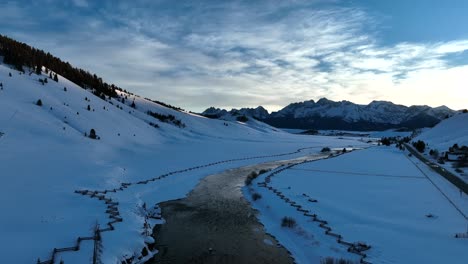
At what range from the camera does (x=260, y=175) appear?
45.0 m

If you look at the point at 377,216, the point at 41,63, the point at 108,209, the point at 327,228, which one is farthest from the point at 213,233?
the point at 41,63

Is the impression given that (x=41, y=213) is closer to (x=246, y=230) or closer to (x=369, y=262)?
(x=246, y=230)

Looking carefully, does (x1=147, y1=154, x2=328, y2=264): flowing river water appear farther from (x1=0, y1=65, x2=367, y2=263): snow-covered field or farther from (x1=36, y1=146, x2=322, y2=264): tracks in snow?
(x1=36, y1=146, x2=322, y2=264): tracks in snow

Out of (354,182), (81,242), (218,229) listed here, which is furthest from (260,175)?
(81,242)

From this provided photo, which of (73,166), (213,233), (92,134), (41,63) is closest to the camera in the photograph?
(213,233)

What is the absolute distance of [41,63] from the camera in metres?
77.4

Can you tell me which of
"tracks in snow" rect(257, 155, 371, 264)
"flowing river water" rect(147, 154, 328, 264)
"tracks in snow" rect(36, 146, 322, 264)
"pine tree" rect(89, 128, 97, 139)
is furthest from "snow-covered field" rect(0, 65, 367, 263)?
"tracks in snow" rect(257, 155, 371, 264)

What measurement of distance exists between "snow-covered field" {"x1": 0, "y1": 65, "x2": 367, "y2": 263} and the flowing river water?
1.69m

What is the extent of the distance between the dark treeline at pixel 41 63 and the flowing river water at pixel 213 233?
4941 cm

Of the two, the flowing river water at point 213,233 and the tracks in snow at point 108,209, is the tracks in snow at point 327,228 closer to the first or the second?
the flowing river water at point 213,233

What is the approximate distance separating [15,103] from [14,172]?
2099 cm

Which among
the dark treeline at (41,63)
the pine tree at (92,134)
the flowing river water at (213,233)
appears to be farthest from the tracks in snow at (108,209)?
the dark treeline at (41,63)

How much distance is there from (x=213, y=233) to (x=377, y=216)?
994 cm

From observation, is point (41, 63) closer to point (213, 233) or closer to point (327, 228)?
point (213, 233)
